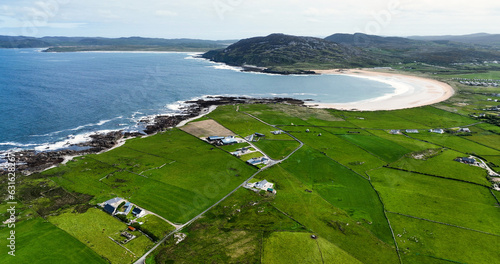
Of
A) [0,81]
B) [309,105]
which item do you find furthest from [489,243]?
[0,81]

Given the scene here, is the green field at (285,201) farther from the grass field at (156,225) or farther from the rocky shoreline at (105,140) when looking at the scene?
the rocky shoreline at (105,140)

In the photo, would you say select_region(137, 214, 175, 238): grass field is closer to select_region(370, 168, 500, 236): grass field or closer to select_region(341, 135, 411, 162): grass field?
select_region(370, 168, 500, 236): grass field

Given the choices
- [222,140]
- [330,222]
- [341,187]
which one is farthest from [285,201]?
[222,140]

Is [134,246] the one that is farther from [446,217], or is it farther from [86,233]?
[446,217]

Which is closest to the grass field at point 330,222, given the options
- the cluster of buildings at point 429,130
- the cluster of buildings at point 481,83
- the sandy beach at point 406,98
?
the cluster of buildings at point 429,130

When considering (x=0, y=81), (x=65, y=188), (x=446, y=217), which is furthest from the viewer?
(x=0, y=81)

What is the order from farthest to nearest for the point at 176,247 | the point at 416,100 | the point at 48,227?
the point at 416,100 < the point at 48,227 < the point at 176,247

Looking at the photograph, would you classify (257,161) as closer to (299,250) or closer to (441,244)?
(299,250)
